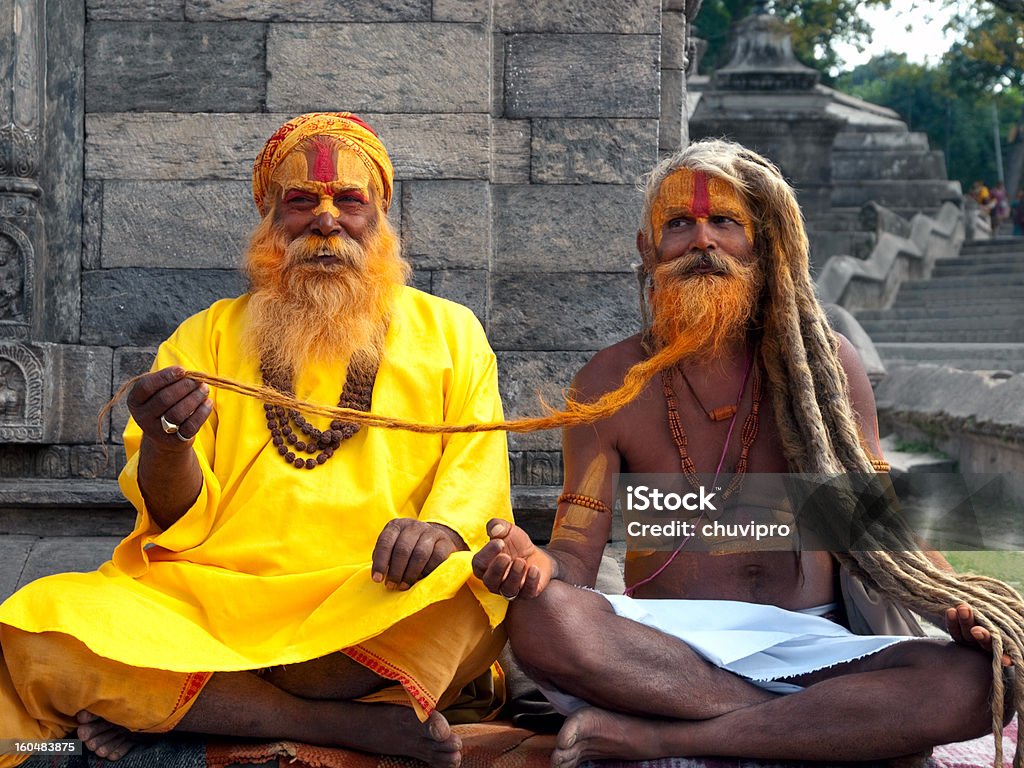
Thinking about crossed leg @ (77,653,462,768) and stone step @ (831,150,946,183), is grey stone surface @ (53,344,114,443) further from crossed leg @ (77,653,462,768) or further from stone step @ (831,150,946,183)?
stone step @ (831,150,946,183)

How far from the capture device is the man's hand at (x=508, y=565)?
2902 millimetres

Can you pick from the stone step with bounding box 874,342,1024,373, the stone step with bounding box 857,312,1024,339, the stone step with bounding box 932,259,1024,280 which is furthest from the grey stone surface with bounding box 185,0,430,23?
the stone step with bounding box 932,259,1024,280

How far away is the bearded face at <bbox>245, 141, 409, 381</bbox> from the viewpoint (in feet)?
11.9

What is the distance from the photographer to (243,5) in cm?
490

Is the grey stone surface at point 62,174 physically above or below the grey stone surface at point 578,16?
below

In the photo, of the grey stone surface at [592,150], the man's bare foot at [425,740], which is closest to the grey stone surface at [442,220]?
the grey stone surface at [592,150]

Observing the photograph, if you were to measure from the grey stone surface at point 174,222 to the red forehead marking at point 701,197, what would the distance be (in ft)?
6.63

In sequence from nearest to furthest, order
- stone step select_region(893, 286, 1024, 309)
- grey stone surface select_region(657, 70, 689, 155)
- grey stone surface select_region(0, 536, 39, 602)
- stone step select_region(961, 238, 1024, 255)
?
1. grey stone surface select_region(0, 536, 39, 602)
2. grey stone surface select_region(657, 70, 689, 155)
3. stone step select_region(893, 286, 1024, 309)
4. stone step select_region(961, 238, 1024, 255)

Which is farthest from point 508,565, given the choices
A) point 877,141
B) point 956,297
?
point 877,141

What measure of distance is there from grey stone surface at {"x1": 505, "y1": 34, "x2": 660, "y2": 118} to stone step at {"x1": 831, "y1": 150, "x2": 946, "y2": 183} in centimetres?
1788

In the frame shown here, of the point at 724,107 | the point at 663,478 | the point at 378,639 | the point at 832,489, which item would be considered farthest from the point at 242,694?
the point at 724,107

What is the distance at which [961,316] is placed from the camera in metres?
15.9

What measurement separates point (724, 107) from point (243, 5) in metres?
15.7

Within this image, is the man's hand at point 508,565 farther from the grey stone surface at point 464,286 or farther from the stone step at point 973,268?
the stone step at point 973,268
